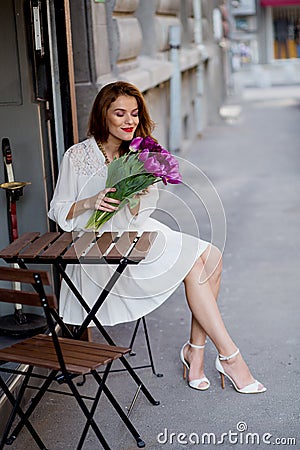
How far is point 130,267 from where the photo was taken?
4.20 metres

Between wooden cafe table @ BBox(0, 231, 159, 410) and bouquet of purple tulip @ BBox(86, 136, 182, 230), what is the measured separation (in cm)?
15

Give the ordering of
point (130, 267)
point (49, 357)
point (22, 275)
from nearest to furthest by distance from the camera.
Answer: point (22, 275) → point (49, 357) → point (130, 267)

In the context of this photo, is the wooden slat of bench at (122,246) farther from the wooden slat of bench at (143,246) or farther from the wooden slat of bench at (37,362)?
the wooden slat of bench at (37,362)

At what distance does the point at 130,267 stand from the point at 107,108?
746mm

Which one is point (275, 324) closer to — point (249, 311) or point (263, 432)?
point (249, 311)

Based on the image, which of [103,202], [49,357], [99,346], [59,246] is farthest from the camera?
[103,202]

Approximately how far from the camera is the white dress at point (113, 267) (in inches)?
165

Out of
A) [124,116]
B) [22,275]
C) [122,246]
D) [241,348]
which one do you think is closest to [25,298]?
[22,275]

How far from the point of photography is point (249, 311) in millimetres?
5641

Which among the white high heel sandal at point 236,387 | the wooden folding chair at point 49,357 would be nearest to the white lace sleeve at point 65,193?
the wooden folding chair at point 49,357

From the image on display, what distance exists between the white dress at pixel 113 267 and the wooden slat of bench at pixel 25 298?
68 centimetres

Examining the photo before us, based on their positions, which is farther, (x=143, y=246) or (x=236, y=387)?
(x=236, y=387)

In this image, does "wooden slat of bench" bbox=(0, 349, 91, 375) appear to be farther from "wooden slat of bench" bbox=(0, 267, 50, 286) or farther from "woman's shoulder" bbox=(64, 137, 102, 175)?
"woman's shoulder" bbox=(64, 137, 102, 175)

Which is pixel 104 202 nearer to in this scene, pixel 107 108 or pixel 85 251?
pixel 85 251
